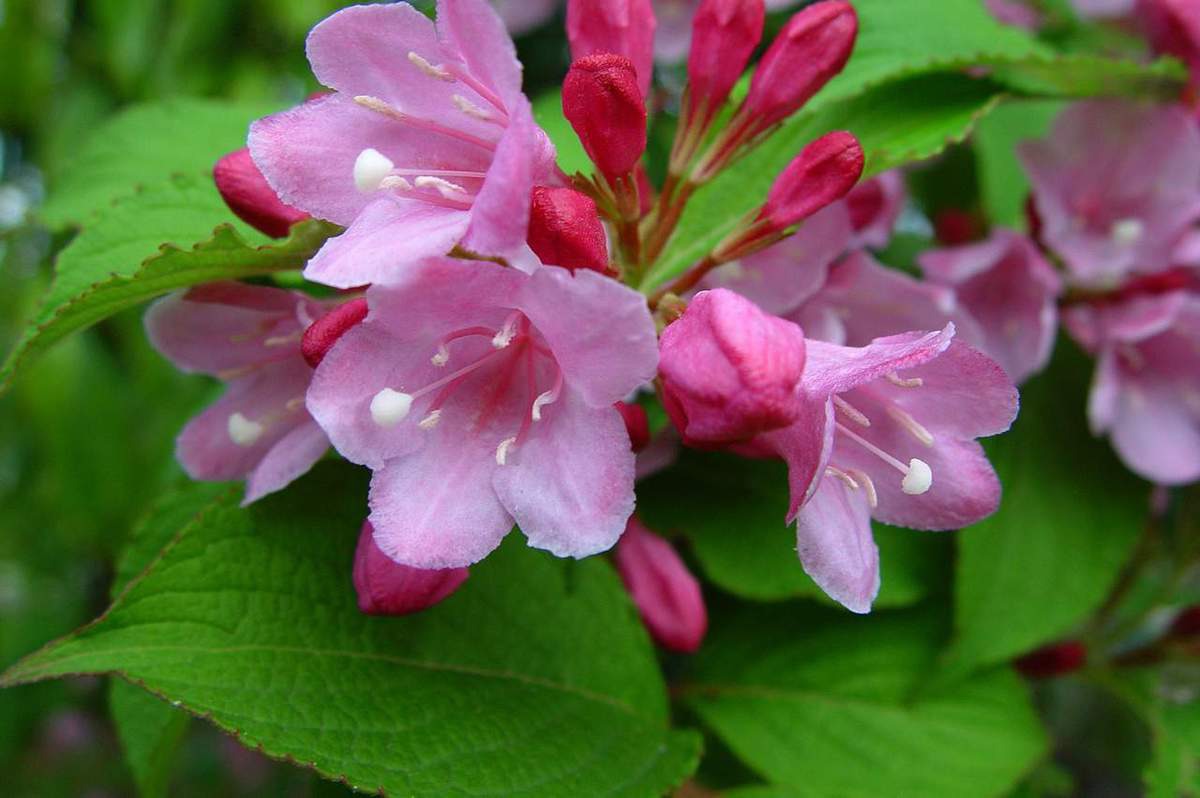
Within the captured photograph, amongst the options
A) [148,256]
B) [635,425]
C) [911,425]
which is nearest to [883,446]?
[911,425]

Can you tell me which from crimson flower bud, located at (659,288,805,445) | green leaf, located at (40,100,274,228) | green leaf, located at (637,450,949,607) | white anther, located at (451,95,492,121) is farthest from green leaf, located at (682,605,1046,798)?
green leaf, located at (40,100,274,228)

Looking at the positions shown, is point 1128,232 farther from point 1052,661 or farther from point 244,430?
point 244,430

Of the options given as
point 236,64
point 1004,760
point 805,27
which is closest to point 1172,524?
point 1004,760

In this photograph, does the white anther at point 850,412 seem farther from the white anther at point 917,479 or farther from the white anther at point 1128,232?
the white anther at point 1128,232

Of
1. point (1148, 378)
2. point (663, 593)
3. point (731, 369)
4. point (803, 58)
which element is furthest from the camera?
point (1148, 378)

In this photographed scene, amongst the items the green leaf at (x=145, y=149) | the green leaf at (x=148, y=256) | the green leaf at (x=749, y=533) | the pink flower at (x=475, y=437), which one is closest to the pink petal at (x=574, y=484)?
the pink flower at (x=475, y=437)
